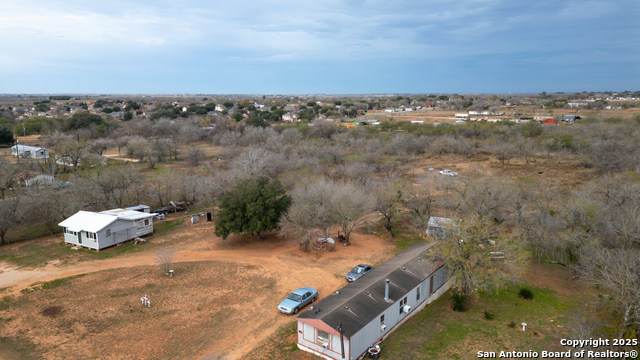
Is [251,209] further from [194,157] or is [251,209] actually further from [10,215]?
[194,157]

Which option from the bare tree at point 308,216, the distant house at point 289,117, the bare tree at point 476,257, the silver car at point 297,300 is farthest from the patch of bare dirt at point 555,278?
the distant house at point 289,117

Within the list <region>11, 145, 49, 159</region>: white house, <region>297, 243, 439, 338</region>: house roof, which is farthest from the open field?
<region>11, 145, 49, 159</region>: white house

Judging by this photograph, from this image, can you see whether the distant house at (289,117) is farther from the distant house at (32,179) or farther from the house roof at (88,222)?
the house roof at (88,222)

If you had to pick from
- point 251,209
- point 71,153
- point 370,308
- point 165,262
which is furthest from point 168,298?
point 71,153

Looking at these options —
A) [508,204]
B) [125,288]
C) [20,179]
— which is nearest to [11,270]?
[125,288]

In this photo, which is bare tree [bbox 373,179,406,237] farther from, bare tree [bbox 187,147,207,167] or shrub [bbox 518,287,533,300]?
bare tree [bbox 187,147,207,167]
